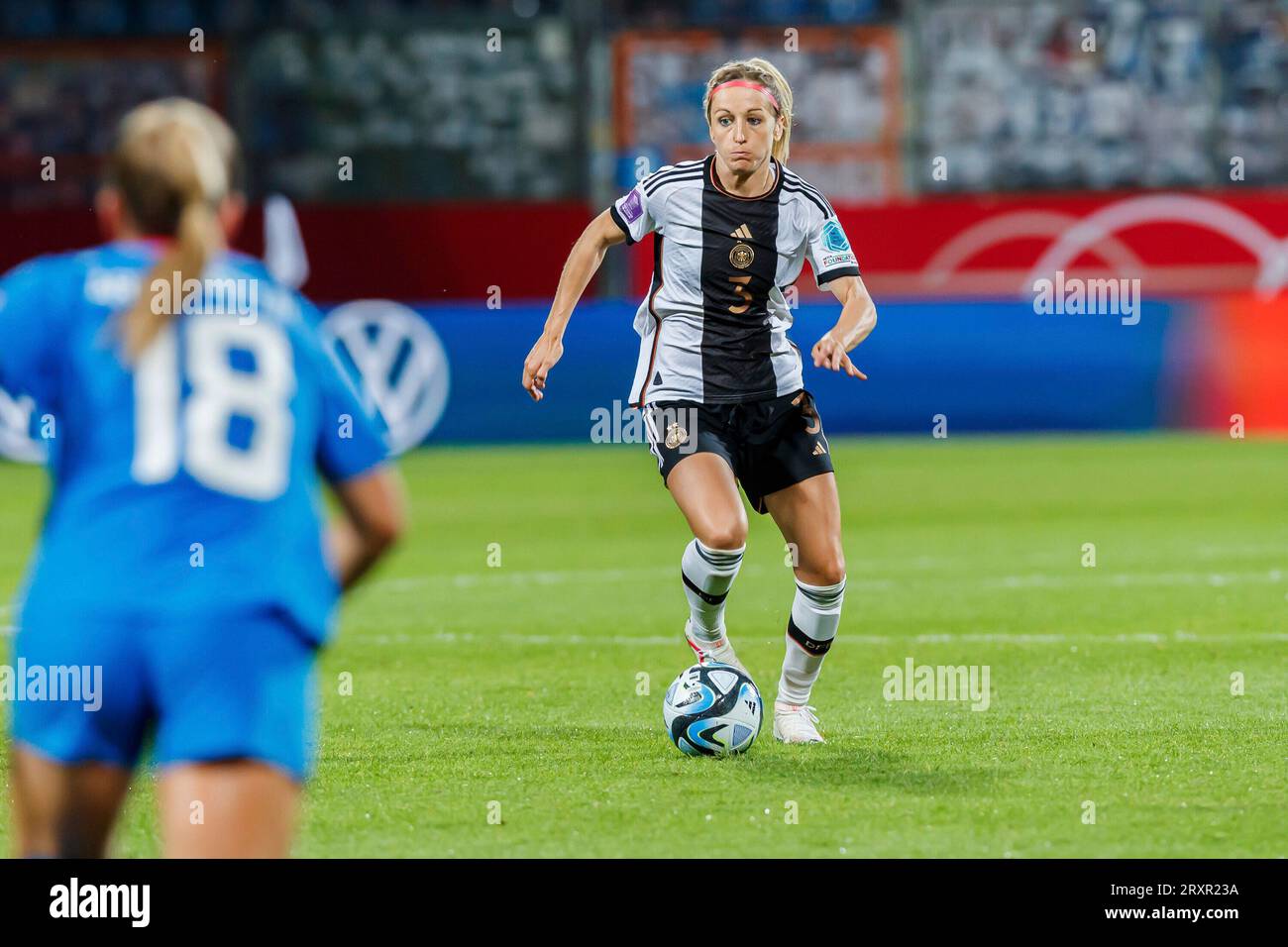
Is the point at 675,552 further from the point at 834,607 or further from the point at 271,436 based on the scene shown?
the point at 271,436

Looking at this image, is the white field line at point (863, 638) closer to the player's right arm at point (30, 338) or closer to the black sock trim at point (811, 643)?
the black sock trim at point (811, 643)

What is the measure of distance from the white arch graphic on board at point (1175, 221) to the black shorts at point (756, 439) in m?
15.8

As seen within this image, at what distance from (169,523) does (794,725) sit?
4181mm

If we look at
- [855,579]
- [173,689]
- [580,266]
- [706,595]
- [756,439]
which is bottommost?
[855,579]

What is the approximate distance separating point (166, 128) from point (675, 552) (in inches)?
394

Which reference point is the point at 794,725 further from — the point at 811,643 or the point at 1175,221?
the point at 1175,221

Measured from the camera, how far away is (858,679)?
8.62m

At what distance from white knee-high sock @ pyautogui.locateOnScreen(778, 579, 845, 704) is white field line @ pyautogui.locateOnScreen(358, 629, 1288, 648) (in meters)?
2.43

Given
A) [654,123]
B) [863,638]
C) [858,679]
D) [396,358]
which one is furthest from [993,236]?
[858,679]

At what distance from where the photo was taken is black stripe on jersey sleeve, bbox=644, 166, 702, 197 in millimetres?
7215

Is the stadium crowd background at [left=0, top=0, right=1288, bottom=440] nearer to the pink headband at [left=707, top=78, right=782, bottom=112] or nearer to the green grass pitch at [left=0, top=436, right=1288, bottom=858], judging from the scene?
the green grass pitch at [left=0, top=436, right=1288, bottom=858]

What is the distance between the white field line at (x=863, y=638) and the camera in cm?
952

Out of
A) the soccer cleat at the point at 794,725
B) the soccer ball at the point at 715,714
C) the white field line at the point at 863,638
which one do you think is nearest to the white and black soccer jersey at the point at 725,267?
the soccer ball at the point at 715,714

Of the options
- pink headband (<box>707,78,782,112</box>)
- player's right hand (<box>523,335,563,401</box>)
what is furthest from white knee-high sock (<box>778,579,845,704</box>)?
pink headband (<box>707,78,782,112</box>)
